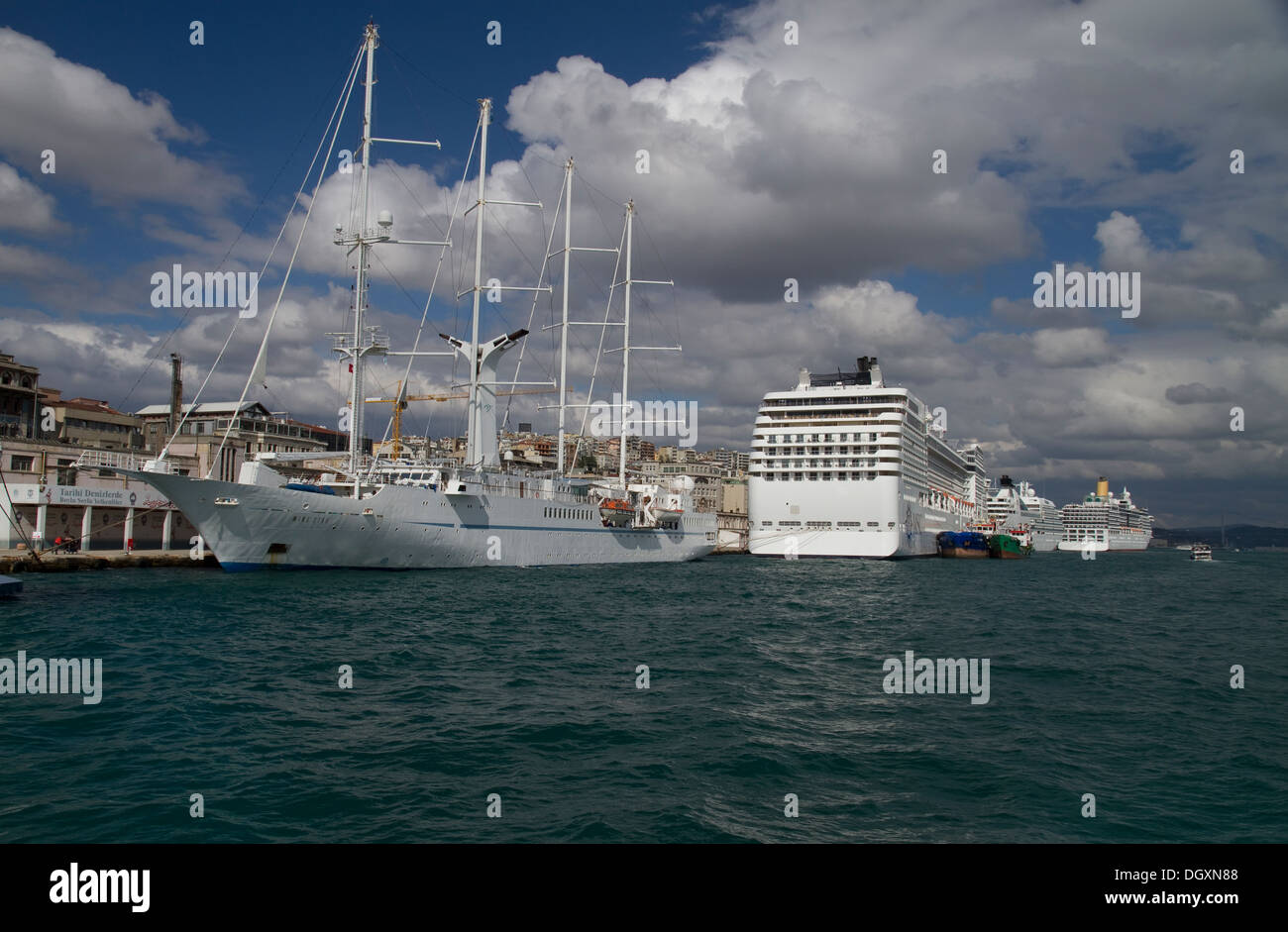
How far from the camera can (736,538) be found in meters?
122

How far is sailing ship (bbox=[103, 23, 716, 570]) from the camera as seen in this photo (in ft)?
124

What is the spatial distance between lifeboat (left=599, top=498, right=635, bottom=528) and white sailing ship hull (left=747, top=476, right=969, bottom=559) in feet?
51.9

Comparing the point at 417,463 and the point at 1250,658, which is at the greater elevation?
the point at 417,463

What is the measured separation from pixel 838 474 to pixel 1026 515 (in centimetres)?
10851

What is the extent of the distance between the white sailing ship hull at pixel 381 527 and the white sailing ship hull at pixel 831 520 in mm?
21940

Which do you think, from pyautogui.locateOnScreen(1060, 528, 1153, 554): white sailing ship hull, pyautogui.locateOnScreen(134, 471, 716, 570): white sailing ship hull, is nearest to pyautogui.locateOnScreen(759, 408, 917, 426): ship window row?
pyautogui.locateOnScreen(134, 471, 716, 570): white sailing ship hull

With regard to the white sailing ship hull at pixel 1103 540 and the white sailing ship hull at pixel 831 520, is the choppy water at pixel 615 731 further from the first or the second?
the white sailing ship hull at pixel 1103 540

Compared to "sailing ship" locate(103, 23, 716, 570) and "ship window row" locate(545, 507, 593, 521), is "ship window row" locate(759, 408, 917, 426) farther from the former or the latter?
"ship window row" locate(545, 507, 593, 521)

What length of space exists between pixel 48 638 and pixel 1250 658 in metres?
31.3

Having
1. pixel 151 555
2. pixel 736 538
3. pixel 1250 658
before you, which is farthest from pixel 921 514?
pixel 151 555

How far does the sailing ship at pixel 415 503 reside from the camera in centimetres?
3784

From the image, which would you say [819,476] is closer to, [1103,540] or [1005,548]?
[1005,548]
